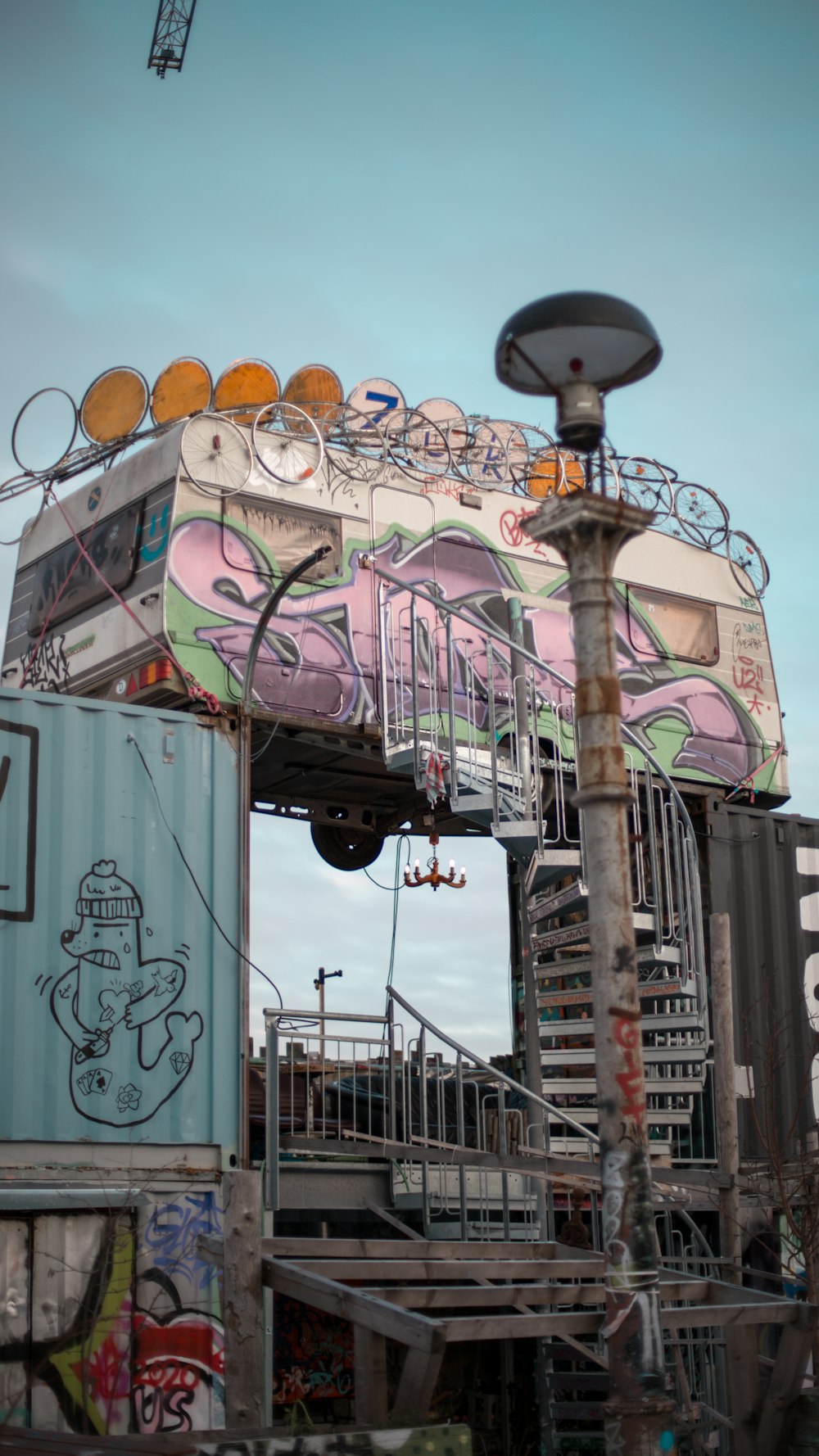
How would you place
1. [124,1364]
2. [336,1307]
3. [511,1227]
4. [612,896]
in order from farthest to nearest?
[511,1227] < [124,1364] < [336,1307] < [612,896]

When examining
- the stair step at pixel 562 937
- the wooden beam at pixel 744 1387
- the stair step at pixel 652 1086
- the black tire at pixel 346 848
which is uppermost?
the black tire at pixel 346 848

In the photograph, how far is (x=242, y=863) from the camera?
12.6 metres

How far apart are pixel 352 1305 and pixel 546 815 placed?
9918 mm

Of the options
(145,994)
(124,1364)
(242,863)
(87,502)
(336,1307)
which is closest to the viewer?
(336,1307)

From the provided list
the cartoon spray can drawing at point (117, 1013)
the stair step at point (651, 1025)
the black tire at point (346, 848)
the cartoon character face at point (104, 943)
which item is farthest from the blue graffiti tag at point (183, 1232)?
the black tire at point (346, 848)

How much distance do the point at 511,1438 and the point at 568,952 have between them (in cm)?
492

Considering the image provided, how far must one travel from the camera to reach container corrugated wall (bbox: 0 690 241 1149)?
11219 millimetres

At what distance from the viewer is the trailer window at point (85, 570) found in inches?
533

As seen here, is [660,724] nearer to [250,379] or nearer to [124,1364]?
[250,379]

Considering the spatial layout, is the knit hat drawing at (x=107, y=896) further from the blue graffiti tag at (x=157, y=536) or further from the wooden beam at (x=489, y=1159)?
the blue graffiti tag at (x=157, y=536)

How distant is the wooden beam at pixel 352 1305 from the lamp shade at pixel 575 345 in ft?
12.9

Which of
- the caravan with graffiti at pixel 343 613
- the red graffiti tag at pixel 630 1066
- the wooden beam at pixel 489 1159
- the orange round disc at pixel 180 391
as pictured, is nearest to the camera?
the red graffiti tag at pixel 630 1066

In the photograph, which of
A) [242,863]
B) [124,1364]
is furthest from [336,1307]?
[242,863]

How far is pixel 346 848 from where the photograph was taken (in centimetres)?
1734
